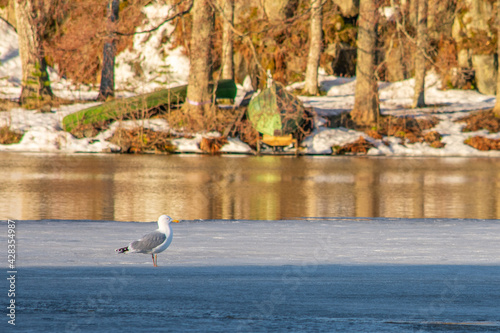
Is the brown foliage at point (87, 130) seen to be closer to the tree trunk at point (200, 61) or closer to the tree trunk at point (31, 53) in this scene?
the tree trunk at point (200, 61)

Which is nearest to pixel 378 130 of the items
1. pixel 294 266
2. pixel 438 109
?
pixel 438 109

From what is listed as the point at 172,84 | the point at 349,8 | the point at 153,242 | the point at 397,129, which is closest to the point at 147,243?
the point at 153,242

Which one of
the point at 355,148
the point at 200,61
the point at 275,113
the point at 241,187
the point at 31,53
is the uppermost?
the point at 31,53

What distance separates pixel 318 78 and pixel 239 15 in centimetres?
636

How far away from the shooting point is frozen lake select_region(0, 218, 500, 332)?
5.54 m

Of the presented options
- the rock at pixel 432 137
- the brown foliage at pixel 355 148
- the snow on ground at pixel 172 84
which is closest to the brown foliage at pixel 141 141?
the snow on ground at pixel 172 84

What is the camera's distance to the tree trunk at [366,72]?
27.1 meters

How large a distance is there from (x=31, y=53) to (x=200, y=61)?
315 inches

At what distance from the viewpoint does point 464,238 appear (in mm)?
9031

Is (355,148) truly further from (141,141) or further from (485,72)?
(485,72)

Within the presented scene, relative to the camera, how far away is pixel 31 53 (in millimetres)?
30641

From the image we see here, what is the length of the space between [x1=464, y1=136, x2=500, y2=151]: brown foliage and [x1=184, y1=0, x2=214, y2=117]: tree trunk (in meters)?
9.21

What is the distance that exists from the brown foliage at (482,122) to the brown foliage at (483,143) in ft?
3.60

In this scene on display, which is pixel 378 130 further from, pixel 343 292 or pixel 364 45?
pixel 343 292
